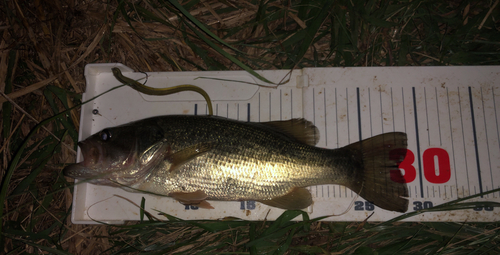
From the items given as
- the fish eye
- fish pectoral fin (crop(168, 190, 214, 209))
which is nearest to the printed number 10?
fish pectoral fin (crop(168, 190, 214, 209))

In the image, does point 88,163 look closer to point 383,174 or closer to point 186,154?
point 186,154

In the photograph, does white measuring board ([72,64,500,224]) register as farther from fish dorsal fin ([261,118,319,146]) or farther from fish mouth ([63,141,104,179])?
fish mouth ([63,141,104,179])

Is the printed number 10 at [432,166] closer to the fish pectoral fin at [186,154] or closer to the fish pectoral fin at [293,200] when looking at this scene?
the fish pectoral fin at [293,200]

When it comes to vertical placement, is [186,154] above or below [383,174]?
above

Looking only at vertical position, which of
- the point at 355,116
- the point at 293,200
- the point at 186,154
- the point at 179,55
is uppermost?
the point at 179,55

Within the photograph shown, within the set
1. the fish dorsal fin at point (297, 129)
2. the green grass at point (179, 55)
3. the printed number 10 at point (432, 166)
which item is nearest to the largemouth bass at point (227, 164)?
the fish dorsal fin at point (297, 129)

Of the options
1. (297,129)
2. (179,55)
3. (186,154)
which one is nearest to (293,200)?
(297,129)
